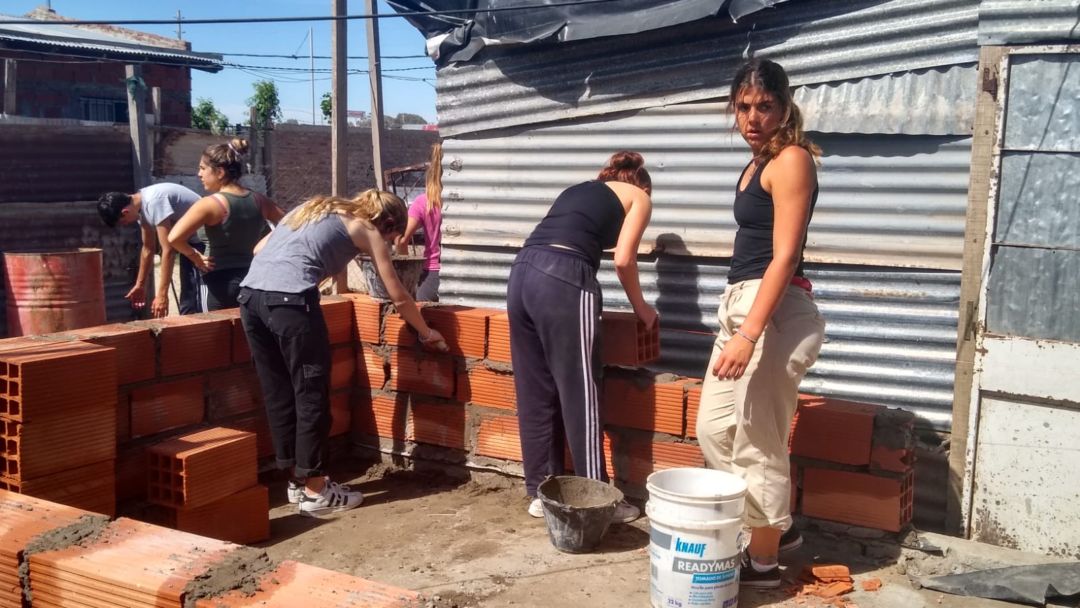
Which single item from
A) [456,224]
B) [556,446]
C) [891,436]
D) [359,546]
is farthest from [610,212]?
[456,224]

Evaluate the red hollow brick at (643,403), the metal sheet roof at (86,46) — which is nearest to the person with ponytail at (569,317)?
the red hollow brick at (643,403)

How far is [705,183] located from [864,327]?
1.18 m

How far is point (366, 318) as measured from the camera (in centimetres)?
519

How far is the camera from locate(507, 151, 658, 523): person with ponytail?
4.02 m

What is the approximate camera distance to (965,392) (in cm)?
432

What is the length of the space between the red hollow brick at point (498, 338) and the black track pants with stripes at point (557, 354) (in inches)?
16.3

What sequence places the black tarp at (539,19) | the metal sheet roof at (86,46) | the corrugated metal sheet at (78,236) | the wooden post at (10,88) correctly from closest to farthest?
the black tarp at (539,19), the corrugated metal sheet at (78,236), the wooden post at (10,88), the metal sheet roof at (86,46)

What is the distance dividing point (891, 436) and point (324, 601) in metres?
2.44

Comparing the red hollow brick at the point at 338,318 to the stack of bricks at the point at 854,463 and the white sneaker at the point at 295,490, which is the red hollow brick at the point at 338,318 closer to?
the white sneaker at the point at 295,490

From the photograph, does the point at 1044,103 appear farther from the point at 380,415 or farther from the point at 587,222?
the point at 380,415

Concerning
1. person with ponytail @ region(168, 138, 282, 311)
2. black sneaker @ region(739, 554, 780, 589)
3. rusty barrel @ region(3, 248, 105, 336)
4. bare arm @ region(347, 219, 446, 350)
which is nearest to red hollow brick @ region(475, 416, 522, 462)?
bare arm @ region(347, 219, 446, 350)

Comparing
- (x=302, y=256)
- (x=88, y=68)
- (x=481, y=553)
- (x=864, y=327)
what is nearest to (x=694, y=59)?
(x=864, y=327)

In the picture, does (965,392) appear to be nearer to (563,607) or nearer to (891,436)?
(891,436)

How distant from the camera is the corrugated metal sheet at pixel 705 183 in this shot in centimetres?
460
